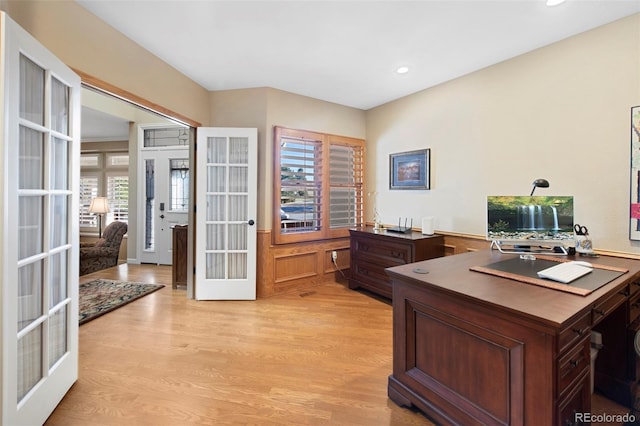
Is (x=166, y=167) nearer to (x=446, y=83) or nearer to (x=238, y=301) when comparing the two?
(x=238, y=301)

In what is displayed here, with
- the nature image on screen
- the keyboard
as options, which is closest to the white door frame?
the nature image on screen

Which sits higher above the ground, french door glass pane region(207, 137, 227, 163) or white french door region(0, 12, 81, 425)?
french door glass pane region(207, 137, 227, 163)

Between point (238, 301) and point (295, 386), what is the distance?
1745mm

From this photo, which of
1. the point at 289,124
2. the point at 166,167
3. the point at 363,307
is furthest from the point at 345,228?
the point at 166,167

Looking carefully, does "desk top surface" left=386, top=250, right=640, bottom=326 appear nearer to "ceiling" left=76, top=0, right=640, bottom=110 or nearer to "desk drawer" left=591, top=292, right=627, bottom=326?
"desk drawer" left=591, top=292, right=627, bottom=326

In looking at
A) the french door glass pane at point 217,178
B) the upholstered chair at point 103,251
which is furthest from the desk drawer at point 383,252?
the upholstered chair at point 103,251

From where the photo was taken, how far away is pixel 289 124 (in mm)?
3752

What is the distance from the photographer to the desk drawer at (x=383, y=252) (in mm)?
3217

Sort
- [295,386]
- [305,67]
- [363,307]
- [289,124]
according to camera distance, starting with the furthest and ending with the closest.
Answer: [289,124], [363,307], [305,67], [295,386]

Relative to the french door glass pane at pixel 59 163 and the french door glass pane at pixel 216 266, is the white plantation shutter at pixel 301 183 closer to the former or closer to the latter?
the french door glass pane at pixel 216 266

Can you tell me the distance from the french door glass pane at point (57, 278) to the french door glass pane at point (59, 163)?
0.43 metres

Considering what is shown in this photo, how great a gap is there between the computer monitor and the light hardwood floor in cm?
133

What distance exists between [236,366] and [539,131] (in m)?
3.22

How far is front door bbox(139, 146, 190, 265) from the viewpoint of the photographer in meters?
5.37
